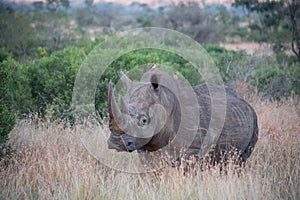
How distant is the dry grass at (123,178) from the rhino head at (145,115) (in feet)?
1.54

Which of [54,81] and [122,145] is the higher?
[54,81]

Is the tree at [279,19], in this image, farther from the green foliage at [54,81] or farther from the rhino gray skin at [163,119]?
the rhino gray skin at [163,119]

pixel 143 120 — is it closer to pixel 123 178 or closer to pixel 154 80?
pixel 154 80

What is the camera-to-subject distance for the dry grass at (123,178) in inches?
185

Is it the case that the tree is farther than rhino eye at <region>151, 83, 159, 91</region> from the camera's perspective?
Yes

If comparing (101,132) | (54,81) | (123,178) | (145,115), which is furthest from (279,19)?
(145,115)

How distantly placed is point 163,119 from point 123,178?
33.9 inches

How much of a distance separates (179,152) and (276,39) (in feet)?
43.2

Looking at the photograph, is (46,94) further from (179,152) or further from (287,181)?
(287,181)

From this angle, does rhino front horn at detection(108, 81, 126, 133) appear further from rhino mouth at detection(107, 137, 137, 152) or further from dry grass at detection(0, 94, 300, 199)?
dry grass at detection(0, 94, 300, 199)

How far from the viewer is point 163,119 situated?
4828mm

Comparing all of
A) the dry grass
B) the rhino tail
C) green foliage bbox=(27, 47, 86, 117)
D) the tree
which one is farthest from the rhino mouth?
the tree

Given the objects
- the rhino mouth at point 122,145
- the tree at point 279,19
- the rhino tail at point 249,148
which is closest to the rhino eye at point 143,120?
the rhino mouth at point 122,145

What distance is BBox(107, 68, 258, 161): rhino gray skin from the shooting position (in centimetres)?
434
